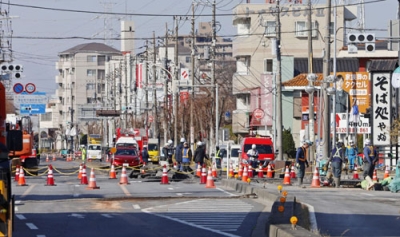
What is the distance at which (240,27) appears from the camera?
94.1 m

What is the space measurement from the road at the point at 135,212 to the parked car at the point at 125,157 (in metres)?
24.0

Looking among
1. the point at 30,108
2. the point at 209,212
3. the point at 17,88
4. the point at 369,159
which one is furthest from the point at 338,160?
the point at 30,108

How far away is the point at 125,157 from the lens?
6075 cm

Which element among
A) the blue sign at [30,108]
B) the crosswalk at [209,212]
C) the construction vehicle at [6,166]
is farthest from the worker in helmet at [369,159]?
the blue sign at [30,108]

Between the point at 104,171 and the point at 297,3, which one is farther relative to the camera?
the point at 297,3

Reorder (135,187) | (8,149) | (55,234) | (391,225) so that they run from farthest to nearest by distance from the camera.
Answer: (135,187) → (391,225) → (55,234) → (8,149)

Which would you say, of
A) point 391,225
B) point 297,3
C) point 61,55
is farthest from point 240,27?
point 61,55

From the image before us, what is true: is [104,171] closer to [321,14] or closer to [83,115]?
[321,14]

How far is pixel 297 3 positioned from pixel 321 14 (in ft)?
12.1

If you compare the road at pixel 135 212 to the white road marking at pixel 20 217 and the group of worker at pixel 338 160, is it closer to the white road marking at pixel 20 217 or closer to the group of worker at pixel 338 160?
the white road marking at pixel 20 217

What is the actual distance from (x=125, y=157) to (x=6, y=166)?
44.5 metres

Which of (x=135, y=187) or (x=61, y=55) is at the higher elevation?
(x=61, y=55)

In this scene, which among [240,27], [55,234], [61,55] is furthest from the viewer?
[61,55]

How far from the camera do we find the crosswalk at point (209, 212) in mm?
20172
